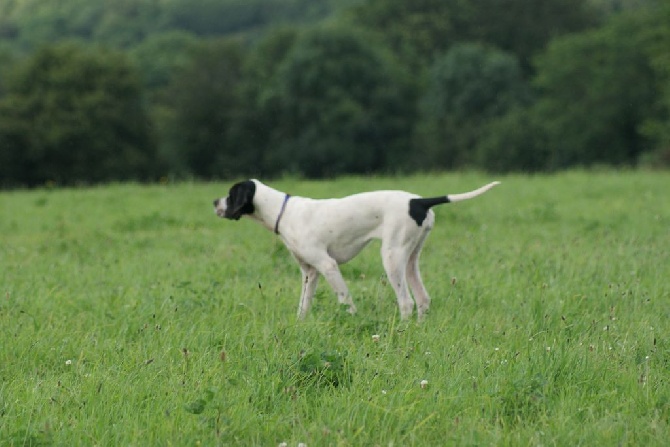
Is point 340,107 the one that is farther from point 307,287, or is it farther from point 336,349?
point 336,349

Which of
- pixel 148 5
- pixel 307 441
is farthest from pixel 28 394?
pixel 148 5

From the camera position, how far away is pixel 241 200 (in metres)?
7.38

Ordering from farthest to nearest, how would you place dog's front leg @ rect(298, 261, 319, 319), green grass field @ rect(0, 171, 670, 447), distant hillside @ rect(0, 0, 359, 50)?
distant hillside @ rect(0, 0, 359, 50), dog's front leg @ rect(298, 261, 319, 319), green grass field @ rect(0, 171, 670, 447)

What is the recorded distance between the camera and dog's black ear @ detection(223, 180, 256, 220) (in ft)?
24.2

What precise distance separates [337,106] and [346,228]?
39.6m

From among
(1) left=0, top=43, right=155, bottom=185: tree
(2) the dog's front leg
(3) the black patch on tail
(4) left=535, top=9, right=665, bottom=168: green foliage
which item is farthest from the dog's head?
(4) left=535, top=9, right=665, bottom=168: green foliage

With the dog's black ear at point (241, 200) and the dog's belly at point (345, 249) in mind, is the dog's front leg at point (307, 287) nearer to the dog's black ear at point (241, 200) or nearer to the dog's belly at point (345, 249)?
the dog's belly at point (345, 249)

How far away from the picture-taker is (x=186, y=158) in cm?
5409

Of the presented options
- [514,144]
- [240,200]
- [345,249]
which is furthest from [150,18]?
[345,249]

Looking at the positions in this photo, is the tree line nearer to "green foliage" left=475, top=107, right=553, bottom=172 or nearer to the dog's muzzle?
"green foliage" left=475, top=107, right=553, bottom=172

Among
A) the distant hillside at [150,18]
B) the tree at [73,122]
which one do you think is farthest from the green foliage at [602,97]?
the distant hillside at [150,18]

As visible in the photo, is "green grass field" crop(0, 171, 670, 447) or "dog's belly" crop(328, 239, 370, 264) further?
"dog's belly" crop(328, 239, 370, 264)

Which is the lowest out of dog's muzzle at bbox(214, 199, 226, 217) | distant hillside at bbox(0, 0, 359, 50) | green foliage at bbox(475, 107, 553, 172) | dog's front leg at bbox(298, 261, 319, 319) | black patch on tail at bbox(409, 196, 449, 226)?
green foliage at bbox(475, 107, 553, 172)

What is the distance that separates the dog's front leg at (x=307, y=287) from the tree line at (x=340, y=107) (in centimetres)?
3503
